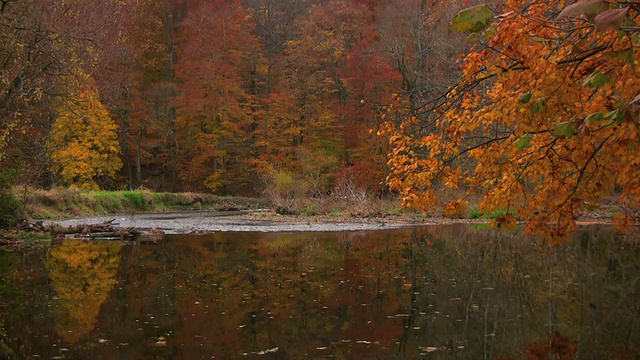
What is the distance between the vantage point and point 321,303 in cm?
786

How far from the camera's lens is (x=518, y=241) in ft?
53.3

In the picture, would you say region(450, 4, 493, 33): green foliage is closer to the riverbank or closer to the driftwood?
the driftwood

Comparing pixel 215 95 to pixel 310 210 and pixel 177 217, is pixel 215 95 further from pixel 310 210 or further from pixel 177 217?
pixel 310 210

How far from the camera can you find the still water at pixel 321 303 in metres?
5.84

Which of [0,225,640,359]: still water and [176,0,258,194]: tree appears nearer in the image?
[0,225,640,359]: still water

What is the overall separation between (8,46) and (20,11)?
1.49 metres

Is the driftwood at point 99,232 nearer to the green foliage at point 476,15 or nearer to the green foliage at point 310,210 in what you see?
the green foliage at point 310,210

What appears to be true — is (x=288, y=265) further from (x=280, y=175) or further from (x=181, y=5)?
(x=181, y=5)

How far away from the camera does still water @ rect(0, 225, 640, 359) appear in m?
5.84

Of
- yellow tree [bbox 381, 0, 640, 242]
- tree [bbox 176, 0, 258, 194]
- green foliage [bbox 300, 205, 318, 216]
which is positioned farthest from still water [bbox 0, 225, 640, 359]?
tree [bbox 176, 0, 258, 194]

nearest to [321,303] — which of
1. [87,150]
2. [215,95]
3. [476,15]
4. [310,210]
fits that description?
[476,15]

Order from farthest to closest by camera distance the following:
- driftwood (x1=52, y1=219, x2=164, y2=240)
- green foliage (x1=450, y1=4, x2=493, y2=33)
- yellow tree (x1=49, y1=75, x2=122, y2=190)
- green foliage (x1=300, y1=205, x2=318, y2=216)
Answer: yellow tree (x1=49, y1=75, x2=122, y2=190) → green foliage (x1=300, y1=205, x2=318, y2=216) → driftwood (x1=52, y1=219, x2=164, y2=240) → green foliage (x1=450, y1=4, x2=493, y2=33)

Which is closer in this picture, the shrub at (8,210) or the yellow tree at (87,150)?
the shrub at (8,210)

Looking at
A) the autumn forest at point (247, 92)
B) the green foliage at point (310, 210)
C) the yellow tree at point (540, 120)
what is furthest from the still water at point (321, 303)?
the autumn forest at point (247, 92)
